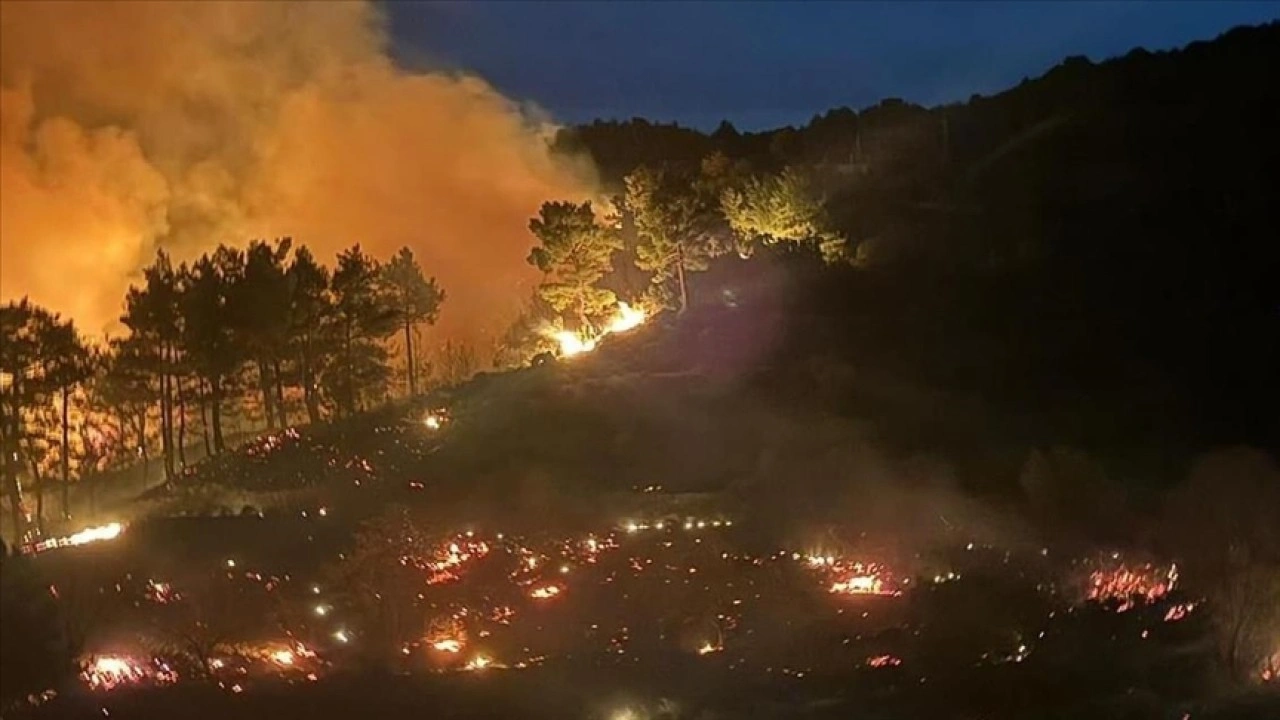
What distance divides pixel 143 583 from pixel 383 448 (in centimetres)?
1113

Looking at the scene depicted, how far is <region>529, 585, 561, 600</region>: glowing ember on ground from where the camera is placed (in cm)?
1355

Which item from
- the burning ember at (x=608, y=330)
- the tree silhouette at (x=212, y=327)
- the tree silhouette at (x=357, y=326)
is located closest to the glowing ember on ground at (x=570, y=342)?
the burning ember at (x=608, y=330)

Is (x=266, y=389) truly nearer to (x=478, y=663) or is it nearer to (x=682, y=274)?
(x=682, y=274)

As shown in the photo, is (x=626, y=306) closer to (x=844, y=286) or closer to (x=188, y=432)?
(x=844, y=286)

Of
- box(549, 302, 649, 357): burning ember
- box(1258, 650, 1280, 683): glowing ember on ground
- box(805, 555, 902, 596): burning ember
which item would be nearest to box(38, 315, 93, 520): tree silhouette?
box(805, 555, 902, 596): burning ember

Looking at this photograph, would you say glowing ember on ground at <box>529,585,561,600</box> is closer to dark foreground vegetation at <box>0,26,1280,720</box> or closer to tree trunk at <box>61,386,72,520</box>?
dark foreground vegetation at <box>0,26,1280,720</box>

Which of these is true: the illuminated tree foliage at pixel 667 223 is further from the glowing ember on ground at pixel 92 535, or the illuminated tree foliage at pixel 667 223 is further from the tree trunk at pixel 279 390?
the glowing ember on ground at pixel 92 535

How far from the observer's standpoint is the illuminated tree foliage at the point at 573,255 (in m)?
28.8

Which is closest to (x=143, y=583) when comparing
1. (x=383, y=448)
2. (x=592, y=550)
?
(x=592, y=550)

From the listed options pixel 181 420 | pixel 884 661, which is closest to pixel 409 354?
pixel 181 420

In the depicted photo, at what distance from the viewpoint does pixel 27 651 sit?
7.14m

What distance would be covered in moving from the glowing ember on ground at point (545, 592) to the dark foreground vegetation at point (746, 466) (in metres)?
0.38

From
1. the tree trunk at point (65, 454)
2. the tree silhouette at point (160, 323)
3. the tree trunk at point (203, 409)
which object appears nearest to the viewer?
the tree trunk at point (65, 454)

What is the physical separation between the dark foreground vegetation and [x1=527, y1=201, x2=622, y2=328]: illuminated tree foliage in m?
0.09
